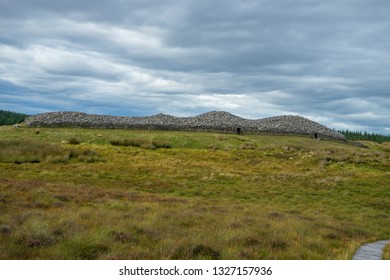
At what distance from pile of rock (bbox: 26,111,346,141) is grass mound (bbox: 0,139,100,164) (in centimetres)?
2473

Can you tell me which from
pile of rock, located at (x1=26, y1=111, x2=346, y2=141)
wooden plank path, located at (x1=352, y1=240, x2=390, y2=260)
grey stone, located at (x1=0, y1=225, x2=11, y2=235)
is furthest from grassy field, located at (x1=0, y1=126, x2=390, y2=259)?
pile of rock, located at (x1=26, y1=111, x2=346, y2=141)

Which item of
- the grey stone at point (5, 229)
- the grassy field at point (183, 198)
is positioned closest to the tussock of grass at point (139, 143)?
the grassy field at point (183, 198)

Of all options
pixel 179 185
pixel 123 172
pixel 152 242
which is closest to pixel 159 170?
pixel 123 172

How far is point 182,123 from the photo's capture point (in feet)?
261

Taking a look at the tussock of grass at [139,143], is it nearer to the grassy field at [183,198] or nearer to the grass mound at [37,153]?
the grassy field at [183,198]

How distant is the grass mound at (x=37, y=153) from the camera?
133ft

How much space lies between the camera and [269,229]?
50.7 ft

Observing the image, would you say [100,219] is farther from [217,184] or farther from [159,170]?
[159,170]

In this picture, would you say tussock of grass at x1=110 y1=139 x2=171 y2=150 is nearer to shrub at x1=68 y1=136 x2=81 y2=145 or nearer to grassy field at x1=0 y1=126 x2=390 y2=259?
grassy field at x1=0 y1=126 x2=390 y2=259

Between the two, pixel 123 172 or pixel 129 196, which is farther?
pixel 123 172

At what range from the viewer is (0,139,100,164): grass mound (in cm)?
4066

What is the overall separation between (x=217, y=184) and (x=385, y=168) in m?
26.6

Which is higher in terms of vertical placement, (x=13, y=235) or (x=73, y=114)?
(x=73, y=114)

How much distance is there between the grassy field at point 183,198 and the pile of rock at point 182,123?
8.41 m
